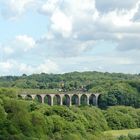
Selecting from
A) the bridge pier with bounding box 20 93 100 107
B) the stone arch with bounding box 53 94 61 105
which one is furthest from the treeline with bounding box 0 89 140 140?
the stone arch with bounding box 53 94 61 105

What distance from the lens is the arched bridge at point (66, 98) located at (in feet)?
468

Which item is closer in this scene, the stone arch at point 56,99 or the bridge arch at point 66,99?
the stone arch at point 56,99

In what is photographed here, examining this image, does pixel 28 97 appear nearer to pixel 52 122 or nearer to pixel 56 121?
pixel 56 121

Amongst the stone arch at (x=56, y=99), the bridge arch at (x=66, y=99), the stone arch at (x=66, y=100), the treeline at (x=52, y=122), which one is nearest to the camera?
the treeline at (x=52, y=122)

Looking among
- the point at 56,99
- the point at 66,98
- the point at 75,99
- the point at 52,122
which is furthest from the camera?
the point at 75,99

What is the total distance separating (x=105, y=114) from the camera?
114m

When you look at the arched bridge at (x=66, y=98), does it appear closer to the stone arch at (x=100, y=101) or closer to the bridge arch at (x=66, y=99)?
the bridge arch at (x=66, y=99)

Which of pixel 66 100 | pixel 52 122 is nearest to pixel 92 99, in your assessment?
pixel 66 100

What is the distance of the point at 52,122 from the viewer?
84375 millimetres

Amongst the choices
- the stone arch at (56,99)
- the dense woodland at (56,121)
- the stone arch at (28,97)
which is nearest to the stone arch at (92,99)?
the stone arch at (56,99)

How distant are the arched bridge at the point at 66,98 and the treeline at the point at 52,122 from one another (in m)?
28.4

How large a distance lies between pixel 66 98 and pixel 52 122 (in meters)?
69.9

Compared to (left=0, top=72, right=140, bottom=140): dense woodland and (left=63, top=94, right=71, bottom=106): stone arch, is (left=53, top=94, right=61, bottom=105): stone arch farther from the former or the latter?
(left=0, top=72, right=140, bottom=140): dense woodland

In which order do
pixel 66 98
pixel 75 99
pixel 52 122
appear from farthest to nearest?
pixel 75 99
pixel 66 98
pixel 52 122
